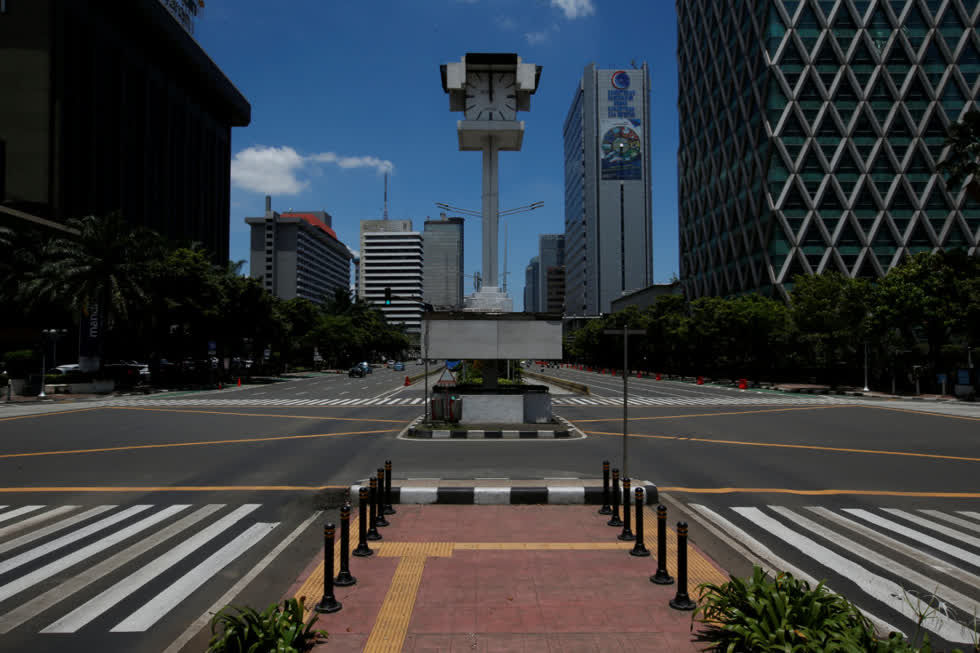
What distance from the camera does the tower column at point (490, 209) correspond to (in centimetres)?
2233

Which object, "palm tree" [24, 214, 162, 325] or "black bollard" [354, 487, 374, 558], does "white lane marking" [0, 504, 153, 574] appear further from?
"palm tree" [24, 214, 162, 325]

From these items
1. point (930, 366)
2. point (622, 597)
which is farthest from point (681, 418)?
point (930, 366)

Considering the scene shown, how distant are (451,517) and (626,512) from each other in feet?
9.90

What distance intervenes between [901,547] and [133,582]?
10.5m

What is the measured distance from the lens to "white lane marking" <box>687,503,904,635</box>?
19.6 ft

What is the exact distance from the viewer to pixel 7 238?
4334cm

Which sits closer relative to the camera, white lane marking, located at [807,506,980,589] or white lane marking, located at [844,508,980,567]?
white lane marking, located at [807,506,980,589]

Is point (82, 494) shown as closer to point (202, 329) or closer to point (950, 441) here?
point (950, 441)

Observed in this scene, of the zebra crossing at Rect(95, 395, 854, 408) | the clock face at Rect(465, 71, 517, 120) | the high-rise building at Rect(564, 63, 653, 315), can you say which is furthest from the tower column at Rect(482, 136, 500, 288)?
the high-rise building at Rect(564, 63, 653, 315)

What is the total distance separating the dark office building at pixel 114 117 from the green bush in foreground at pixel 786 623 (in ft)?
219

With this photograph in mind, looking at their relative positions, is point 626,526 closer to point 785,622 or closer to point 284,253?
point 785,622

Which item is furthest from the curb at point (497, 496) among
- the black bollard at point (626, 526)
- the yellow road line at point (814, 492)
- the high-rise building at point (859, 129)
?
the high-rise building at point (859, 129)

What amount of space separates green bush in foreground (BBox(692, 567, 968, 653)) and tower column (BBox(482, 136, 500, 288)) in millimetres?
17622

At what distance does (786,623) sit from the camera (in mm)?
4582
